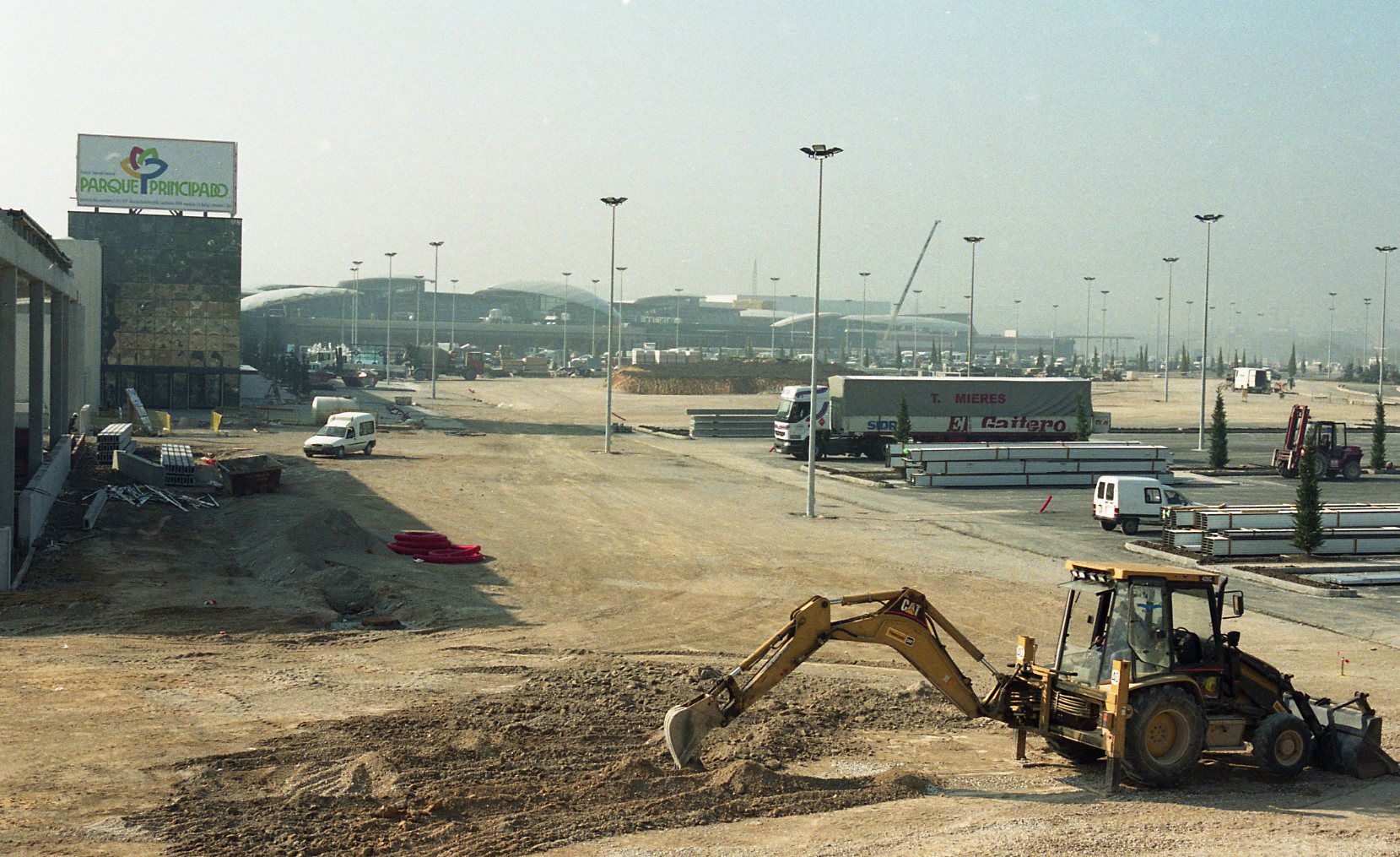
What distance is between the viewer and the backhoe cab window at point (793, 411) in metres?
57.0

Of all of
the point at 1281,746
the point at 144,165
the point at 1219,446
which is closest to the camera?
the point at 1281,746

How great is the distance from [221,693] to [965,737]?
951 centimetres

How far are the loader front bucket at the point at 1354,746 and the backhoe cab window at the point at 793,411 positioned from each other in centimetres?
4330

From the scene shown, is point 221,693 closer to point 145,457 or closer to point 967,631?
point 967,631

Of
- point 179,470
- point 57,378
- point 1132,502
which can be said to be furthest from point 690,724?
point 57,378

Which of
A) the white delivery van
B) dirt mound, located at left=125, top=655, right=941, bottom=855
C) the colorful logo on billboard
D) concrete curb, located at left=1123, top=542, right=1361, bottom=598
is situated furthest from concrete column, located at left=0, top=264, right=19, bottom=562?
the colorful logo on billboard

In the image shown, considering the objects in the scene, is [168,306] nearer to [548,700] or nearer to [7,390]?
[7,390]

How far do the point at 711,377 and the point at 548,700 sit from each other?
11115 cm

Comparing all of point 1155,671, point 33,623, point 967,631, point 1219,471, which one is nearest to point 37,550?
point 33,623

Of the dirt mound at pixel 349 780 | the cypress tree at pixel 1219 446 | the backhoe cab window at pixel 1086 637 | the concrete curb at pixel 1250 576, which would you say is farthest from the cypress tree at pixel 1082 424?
the dirt mound at pixel 349 780

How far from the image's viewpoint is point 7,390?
2472 cm

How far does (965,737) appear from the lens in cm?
1518

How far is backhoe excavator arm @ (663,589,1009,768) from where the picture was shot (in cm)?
1238

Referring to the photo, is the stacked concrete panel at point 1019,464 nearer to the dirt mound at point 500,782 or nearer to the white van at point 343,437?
the white van at point 343,437
